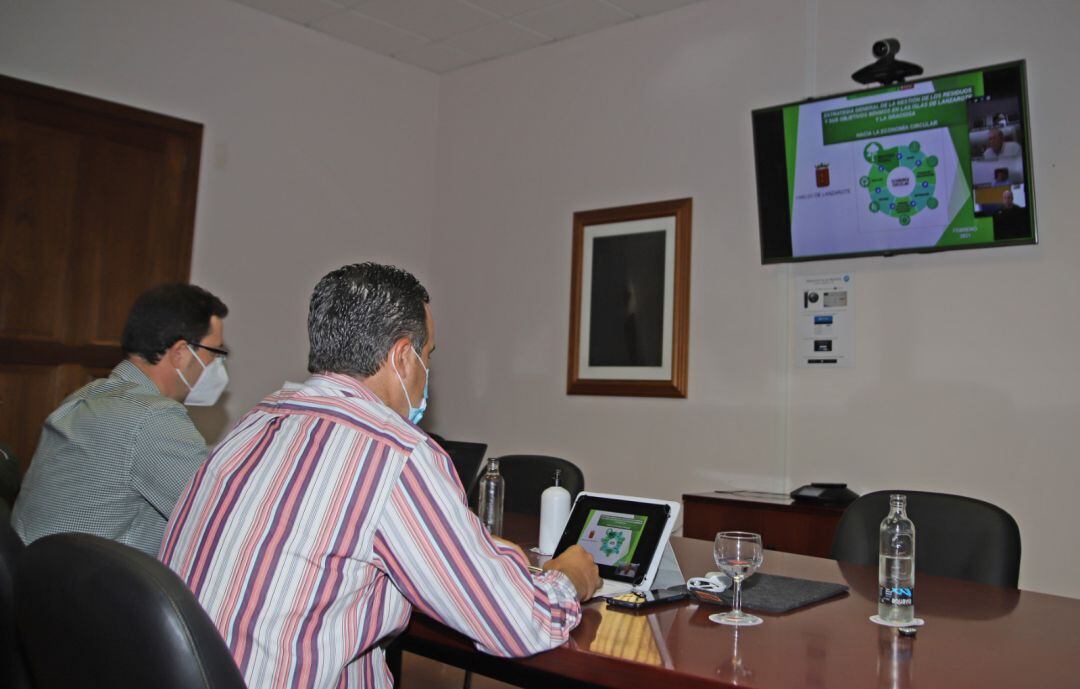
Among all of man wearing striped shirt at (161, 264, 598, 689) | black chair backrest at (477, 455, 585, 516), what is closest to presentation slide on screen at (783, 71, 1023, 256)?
black chair backrest at (477, 455, 585, 516)

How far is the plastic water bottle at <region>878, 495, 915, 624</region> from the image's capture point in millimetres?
1685

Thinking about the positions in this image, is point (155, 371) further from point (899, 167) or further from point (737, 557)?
point (899, 167)

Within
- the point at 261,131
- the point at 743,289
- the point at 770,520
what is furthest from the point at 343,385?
the point at 261,131

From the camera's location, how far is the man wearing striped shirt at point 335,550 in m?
1.34

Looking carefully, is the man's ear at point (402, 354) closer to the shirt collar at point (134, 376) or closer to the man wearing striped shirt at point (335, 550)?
the man wearing striped shirt at point (335, 550)

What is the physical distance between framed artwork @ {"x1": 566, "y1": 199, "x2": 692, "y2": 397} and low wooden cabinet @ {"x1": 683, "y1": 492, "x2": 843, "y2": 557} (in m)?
0.70

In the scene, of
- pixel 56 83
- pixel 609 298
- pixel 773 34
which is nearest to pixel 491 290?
pixel 609 298

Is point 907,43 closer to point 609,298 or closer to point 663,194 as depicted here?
point 663,194

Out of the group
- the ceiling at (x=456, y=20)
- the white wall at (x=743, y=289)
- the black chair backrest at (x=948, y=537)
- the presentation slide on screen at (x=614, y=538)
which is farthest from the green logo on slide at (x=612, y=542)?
the ceiling at (x=456, y=20)

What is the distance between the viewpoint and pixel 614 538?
78.0 inches

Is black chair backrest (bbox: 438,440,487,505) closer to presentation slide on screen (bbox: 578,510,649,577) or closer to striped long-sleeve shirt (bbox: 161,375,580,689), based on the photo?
presentation slide on screen (bbox: 578,510,649,577)

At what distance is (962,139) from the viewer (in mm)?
3469

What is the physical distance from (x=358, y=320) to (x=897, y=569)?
1.07m

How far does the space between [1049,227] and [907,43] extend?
0.95m
